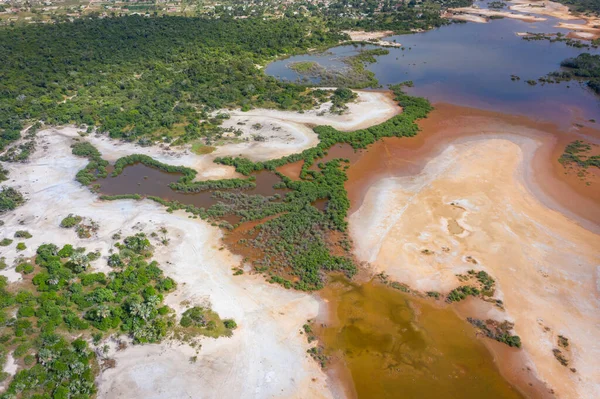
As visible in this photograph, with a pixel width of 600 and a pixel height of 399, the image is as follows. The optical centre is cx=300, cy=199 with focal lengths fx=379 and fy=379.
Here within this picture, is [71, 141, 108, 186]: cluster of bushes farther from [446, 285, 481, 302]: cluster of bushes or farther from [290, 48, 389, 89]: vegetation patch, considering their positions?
[446, 285, 481, 302]: cluster of bushes

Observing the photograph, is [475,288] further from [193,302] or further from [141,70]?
[141,70]

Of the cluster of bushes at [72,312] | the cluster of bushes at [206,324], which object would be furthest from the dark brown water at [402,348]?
the cluster of bushes at [72,312]

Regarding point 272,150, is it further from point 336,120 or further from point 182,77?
point 182,77

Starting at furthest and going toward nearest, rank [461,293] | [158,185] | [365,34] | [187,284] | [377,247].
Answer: [365,34]
[158,185]
[377,247]
[187,284]
[461,293]

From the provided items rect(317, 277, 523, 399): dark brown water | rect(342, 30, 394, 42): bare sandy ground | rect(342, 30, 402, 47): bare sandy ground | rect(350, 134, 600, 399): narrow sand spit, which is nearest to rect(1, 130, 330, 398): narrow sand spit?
rect(317, 277, 523, 399): dark brown water

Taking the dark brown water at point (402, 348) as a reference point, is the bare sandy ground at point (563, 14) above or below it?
above

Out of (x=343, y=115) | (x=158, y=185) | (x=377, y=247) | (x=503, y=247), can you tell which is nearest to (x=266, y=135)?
(x=343, y=115)

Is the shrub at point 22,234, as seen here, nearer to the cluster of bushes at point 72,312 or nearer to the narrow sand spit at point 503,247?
the cluster of bushes at point 72,312
